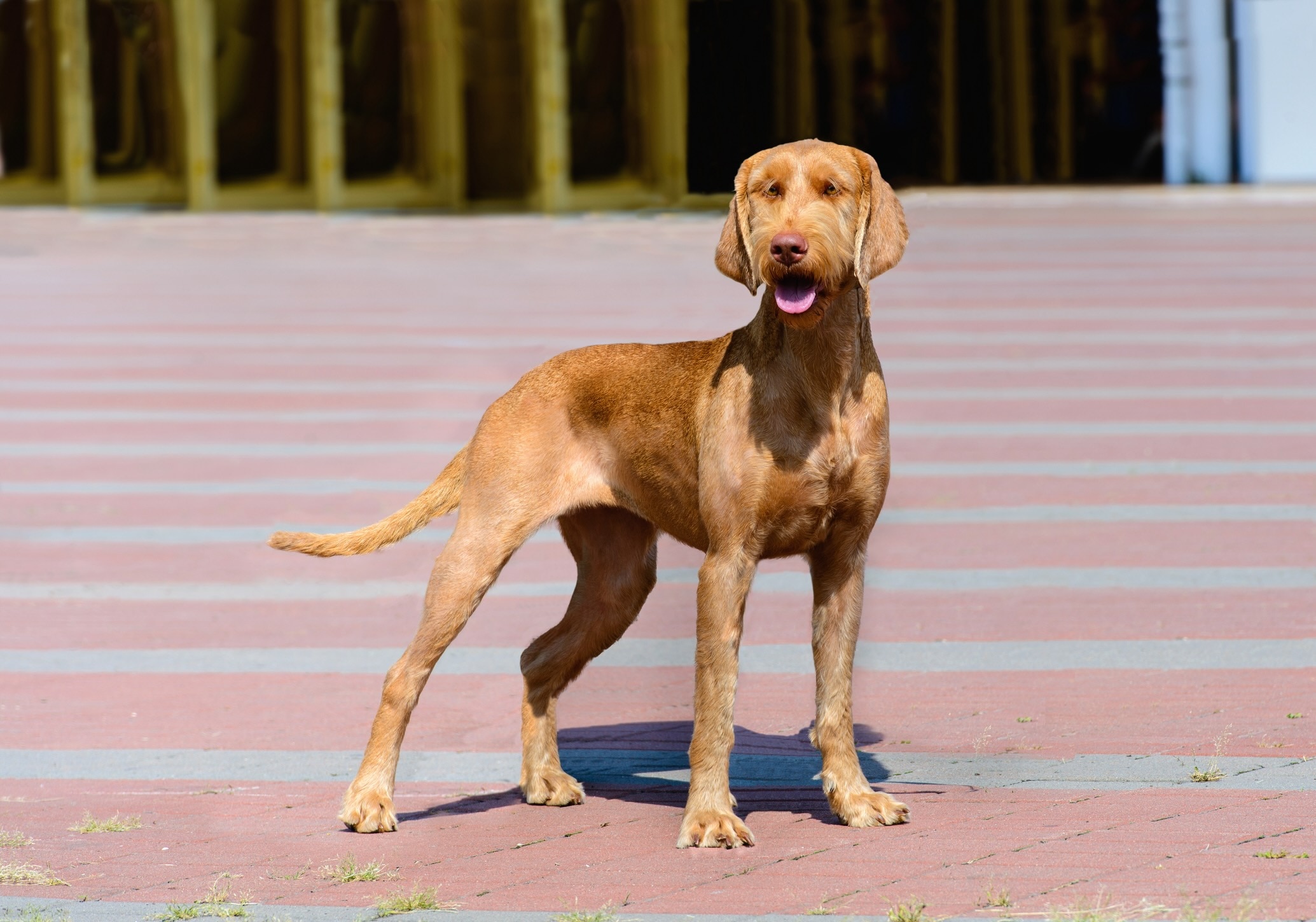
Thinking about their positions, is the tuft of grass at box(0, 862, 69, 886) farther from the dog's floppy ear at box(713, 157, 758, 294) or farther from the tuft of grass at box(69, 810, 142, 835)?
the dog's floppy ear at box(713, 157, 758, 294)

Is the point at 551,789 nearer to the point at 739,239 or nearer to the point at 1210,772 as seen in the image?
the point at 739,239

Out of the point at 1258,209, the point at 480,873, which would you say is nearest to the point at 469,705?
the point at 480,873

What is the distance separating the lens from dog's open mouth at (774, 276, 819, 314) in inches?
185

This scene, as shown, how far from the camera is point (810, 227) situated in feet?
15.4

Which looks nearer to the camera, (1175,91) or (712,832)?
(712,832)

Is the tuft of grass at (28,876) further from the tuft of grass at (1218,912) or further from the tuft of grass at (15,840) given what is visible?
the tuft of grass at (1218,912)

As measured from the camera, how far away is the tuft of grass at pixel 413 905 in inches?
173

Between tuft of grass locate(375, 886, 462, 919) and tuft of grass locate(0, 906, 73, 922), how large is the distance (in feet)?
2.30

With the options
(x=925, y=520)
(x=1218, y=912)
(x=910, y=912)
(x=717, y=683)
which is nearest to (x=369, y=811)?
(x=717, y=683)

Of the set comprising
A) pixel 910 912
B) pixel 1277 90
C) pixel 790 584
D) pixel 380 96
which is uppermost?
Answer: pixel 380 96

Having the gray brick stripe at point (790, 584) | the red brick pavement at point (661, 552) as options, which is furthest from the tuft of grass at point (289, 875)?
the gray brick stripe at point (790, 584)

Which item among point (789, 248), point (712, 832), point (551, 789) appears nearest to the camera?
point (789, 248)

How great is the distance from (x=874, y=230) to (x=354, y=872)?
2.07 meters

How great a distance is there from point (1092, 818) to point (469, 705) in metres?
2.53
